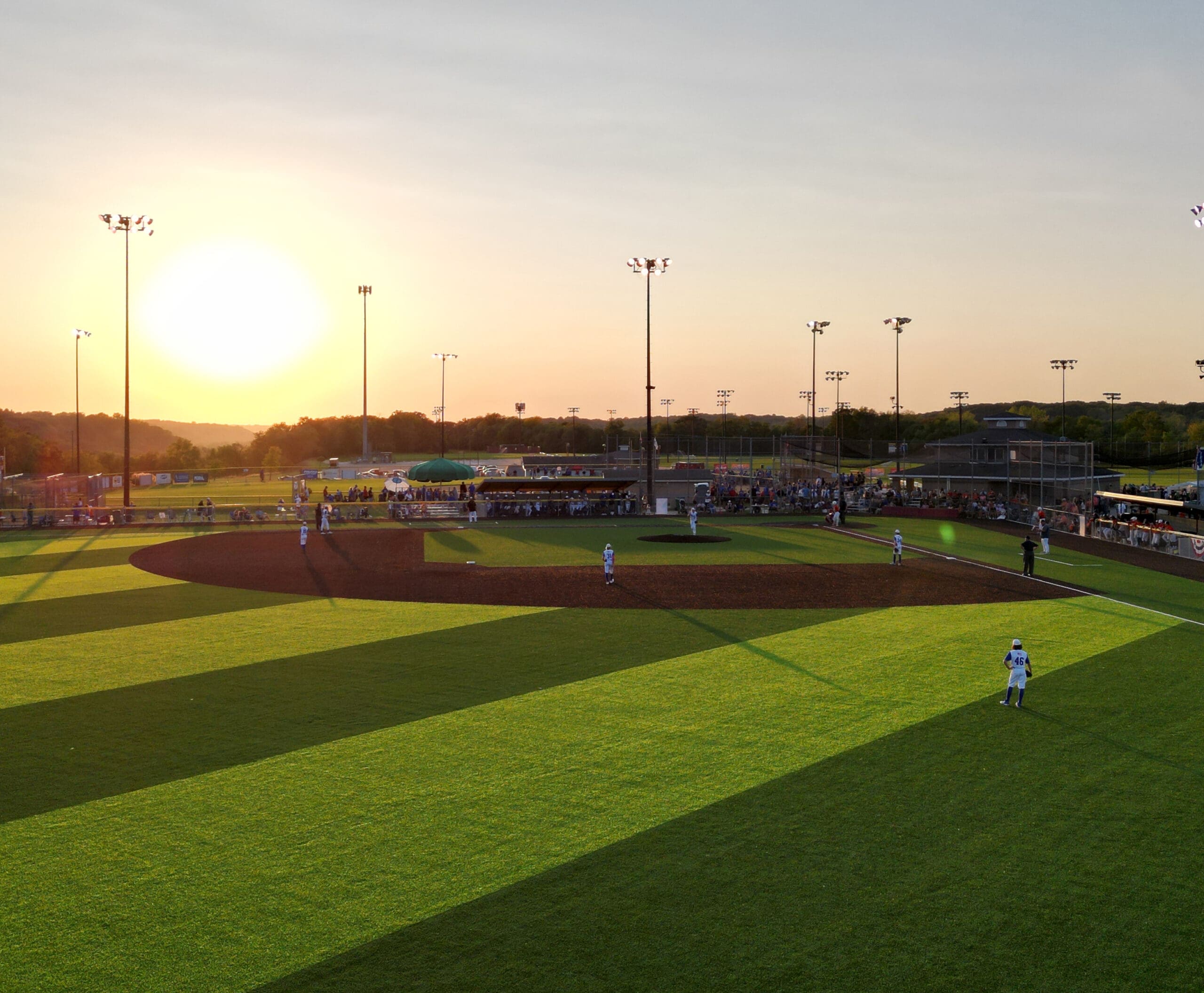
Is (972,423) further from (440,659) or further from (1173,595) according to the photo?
(440,659)

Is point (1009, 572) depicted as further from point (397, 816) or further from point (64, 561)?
point (64, 561)

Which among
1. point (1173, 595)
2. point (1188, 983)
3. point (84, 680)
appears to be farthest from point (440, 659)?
point (1173, 595)

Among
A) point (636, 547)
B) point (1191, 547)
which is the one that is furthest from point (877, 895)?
point (1191, 547)

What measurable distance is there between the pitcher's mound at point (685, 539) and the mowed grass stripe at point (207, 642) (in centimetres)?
1833

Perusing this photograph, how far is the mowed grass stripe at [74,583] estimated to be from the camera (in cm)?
2950

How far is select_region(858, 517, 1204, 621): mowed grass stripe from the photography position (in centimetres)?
2777

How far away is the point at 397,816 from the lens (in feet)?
38.5

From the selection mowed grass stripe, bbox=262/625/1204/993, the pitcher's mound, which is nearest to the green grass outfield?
mowed grass stripe, bbox=262/625/1204/993

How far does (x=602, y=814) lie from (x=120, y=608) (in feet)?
67.0

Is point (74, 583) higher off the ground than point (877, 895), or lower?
higher

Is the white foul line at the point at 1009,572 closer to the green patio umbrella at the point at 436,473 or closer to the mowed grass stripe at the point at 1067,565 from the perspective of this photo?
the mowed grass stripe at the point at 1067,565

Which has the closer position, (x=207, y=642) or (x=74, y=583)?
(x=207, y=642)

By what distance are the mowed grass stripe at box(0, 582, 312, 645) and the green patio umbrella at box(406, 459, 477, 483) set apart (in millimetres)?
23872

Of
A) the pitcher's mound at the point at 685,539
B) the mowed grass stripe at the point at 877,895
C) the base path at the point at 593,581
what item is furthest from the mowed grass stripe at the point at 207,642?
the pitcher's mound at the point at 685,539
